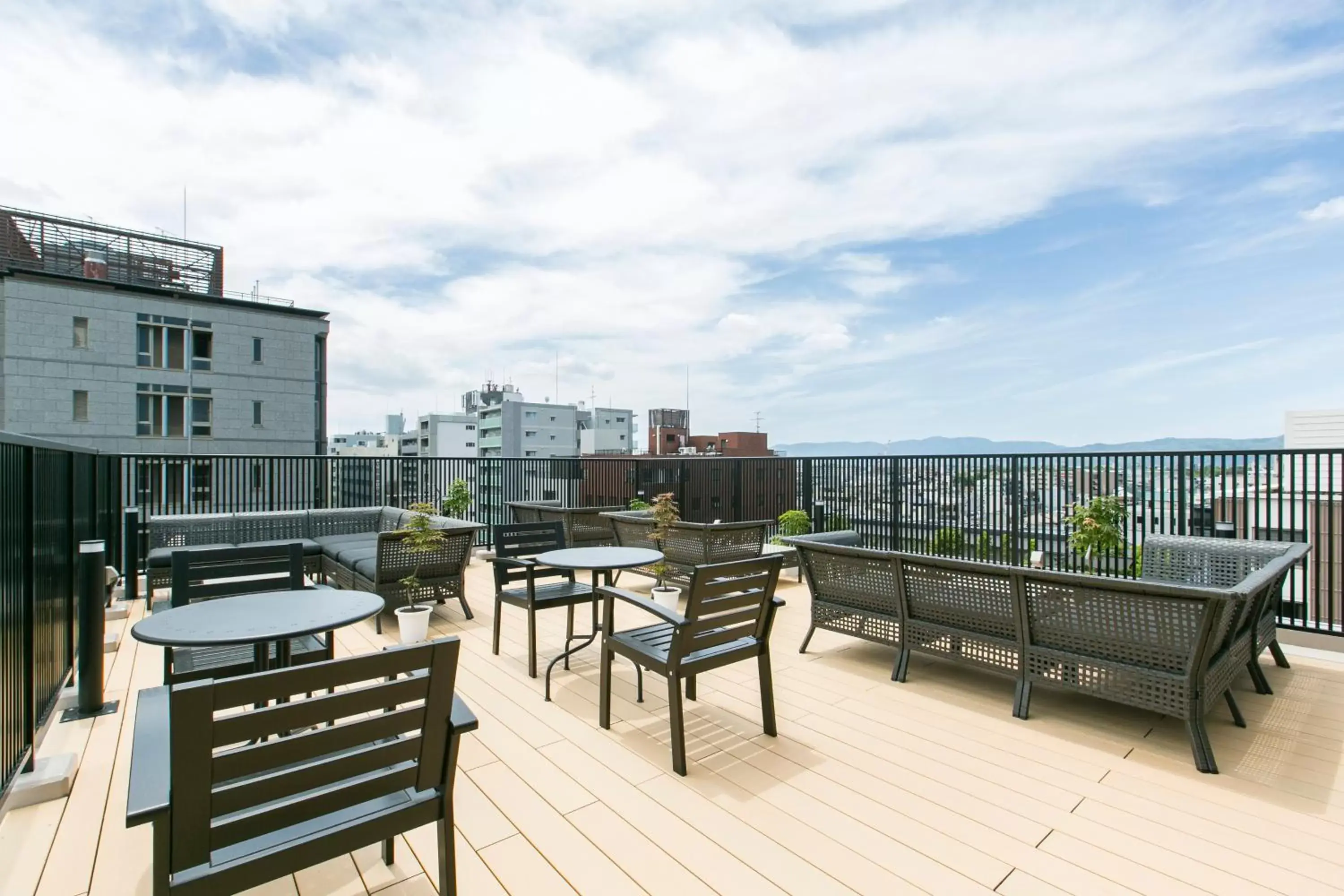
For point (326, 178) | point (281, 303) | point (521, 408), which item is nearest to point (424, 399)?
point (521, 408)

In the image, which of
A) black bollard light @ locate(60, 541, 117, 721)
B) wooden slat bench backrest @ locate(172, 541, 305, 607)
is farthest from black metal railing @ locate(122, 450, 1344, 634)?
wooden slat bench backrest @ locate(172, 541, 305, 607)

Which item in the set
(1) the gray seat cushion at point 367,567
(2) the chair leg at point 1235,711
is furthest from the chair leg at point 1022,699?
(1) the gray seat cushion at point 367,567

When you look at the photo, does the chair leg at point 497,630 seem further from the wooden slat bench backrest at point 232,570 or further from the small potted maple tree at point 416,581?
the wooden slat bench backrest at point 232,570

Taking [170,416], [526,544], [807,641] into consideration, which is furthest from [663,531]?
[170,416]

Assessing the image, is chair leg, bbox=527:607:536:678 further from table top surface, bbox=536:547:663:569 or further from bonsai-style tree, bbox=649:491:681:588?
bonsai-style tree, bbox=649:491:681:588

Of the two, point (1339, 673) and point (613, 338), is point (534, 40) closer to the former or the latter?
point (1339, 673)

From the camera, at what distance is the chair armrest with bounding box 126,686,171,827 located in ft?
3.67

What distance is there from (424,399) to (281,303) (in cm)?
4325

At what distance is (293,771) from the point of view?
1.31m

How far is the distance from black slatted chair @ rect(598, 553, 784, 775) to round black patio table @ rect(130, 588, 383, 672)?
3.62 ft

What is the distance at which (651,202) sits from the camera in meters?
9.00

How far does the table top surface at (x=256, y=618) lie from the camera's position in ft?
6.34

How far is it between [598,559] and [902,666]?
A: 1.93 metres

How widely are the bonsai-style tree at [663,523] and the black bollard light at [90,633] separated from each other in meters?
3.55
